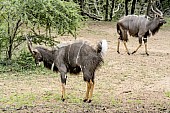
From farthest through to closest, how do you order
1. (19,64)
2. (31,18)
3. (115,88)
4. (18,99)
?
(19,64) < (31,18) < (115,88) < (18,99)

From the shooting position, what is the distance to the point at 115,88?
8.12m

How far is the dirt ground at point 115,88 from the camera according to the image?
6262 mm

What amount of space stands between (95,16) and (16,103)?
15989 millimetres

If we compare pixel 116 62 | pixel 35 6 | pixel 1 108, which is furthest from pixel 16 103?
pixel 116 62

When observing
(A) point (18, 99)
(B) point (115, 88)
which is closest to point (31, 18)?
(B) point (115, 88)

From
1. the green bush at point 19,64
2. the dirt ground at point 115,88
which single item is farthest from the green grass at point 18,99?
the green bush at point 19,64

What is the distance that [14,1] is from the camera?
9.77 meters

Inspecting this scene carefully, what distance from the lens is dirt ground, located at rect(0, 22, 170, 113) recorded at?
6262 mm

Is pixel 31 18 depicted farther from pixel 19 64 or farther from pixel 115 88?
pixel 115 88

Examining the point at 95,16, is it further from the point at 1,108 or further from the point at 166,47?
the point at 1,108

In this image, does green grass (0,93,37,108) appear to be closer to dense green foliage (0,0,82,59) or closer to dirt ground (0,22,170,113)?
dirt ground (0,22,170,113)

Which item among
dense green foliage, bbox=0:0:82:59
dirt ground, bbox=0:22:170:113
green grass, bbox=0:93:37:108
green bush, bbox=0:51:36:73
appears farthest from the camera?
green bush, bbox=0:51:36:73

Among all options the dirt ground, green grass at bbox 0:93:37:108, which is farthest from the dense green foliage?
green grass at bbox 0:93:37:108

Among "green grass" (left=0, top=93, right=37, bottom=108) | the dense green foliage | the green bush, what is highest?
the dense green foliage
